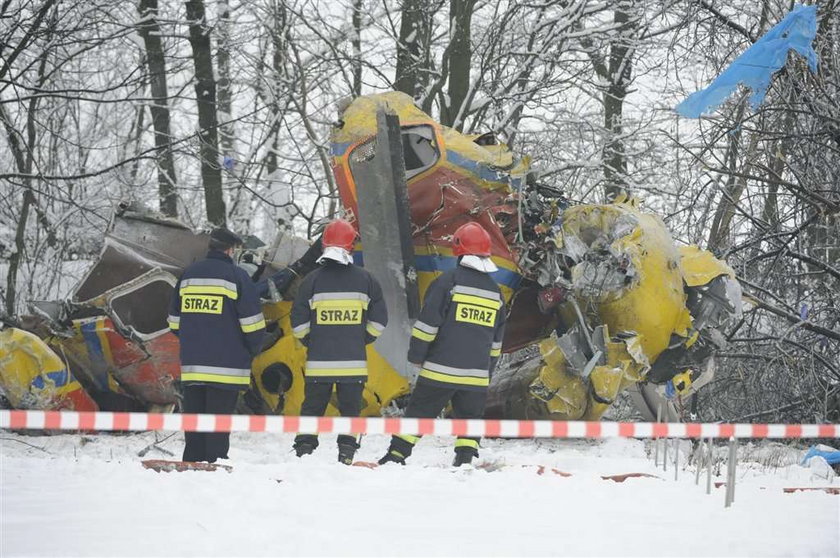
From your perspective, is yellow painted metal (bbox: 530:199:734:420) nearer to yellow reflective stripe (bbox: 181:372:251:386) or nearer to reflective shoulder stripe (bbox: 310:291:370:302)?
reflective shoulder stripe (bbox: 310:291:370:302)

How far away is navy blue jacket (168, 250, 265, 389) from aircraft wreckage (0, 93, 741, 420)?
0.86m

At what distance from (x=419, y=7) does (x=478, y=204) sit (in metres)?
6.42

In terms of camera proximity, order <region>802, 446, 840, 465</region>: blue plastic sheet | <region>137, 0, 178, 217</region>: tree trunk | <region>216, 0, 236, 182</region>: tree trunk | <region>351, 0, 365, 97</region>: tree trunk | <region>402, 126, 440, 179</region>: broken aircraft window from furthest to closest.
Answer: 1. <region>351, 0, 365, 97</region>: tree trunk
2. <region>216, 0, 236, 182</region>: tree trunk
3. <region>137, 0, 178, 217</region>: tree trunk
4. <region>802, 446, 840, 465</region>: blue plastic sheet
5. <region>402, 126, 440, 179</region>: broken aircraft window

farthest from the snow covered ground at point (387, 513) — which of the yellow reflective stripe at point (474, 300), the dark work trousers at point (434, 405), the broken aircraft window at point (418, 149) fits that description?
the broken aircraft window at point (418, 149)

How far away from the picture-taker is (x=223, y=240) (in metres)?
6.59

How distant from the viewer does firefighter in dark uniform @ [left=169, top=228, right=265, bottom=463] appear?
6473 mm

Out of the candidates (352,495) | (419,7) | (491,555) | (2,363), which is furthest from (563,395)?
(419,7)

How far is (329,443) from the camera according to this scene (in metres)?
7.62

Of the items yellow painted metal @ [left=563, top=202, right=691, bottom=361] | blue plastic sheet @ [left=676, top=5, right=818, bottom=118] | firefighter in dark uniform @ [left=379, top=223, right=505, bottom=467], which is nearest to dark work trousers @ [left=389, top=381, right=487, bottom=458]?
firefighter in dark uniform @ [left=379, top=223, right=505, bottom=467]

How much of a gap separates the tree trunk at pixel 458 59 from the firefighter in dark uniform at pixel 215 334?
6.35m

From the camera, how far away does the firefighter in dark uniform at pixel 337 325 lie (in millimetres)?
6465

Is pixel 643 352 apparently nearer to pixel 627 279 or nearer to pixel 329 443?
pixel 627 279

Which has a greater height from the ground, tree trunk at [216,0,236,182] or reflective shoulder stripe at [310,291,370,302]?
tree trunk at [216,0,236,182]

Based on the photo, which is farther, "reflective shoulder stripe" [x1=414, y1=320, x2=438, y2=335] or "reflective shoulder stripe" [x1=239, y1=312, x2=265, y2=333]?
"reflective shoulder stripe" [x1=239, y1=312, x2=265, y2=333]
